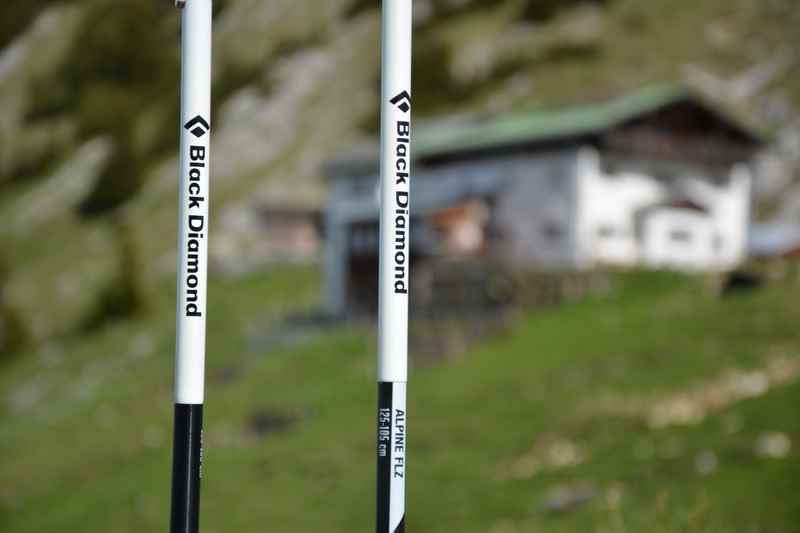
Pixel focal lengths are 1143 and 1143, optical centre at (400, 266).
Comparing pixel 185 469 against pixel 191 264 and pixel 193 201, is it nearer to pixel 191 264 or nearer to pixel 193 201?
pixel 191 264

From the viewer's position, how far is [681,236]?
52.1 m

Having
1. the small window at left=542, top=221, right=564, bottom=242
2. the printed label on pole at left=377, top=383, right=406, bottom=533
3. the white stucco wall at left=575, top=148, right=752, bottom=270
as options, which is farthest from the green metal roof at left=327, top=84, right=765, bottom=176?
the printed label on pole at left=377, top=383, right=406, bottom=533

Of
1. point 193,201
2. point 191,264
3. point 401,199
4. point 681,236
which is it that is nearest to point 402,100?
point 401,199

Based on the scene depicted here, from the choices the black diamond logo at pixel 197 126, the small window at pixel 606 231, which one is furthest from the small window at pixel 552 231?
the black diamond logo at pixel 197 126

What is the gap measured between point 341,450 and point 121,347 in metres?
42.3

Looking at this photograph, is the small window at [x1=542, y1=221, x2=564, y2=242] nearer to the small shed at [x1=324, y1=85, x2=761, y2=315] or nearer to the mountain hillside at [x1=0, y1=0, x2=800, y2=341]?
the small shed at [x1=324, y1=85, x2=761, y2=315]

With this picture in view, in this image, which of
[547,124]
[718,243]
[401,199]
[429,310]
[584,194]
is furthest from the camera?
[547,124]

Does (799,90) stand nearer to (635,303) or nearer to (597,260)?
(597,260)

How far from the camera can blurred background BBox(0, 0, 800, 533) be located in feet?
81.6

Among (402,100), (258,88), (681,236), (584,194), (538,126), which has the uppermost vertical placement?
(258,88)

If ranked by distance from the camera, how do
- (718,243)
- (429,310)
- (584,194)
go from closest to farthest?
1. (429,310)
2. (584,194)
3. (718,243)

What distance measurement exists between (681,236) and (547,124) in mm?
8467

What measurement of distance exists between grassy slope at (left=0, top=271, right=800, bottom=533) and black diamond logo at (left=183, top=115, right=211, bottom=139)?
10.5 m

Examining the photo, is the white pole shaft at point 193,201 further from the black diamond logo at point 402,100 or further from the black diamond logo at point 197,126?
the black diamond logo at point 402,100
